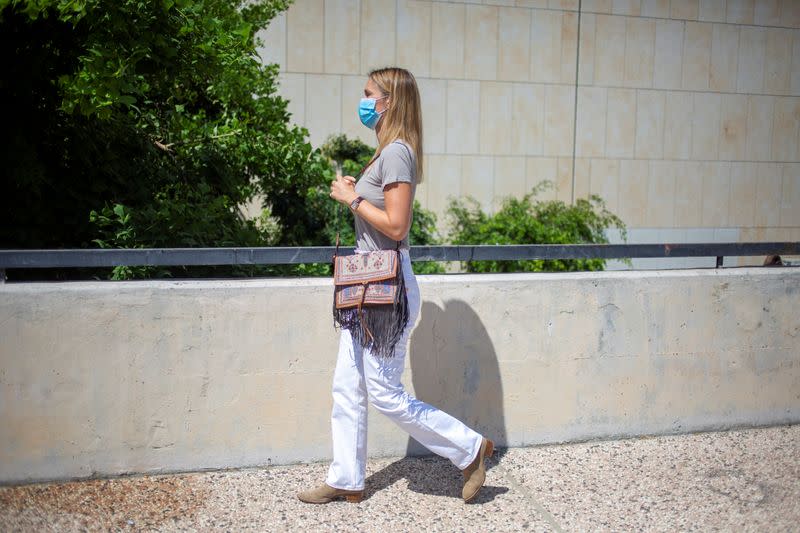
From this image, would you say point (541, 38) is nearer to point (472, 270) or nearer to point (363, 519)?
point (472, 270)

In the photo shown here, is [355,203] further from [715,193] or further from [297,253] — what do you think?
[715,193]

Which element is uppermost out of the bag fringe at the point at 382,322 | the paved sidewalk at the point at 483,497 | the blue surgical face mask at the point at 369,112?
the blue surgical face mask at the point at 369,112

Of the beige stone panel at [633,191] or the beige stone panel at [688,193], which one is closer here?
the beige stone panel at [633,191]

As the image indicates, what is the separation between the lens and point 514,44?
945 cm

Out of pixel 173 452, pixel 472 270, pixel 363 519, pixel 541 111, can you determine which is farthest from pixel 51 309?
pixel 541 111

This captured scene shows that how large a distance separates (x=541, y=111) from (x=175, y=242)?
19.0 ft

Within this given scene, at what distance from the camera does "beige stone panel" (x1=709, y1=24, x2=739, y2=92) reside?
10.2 metres

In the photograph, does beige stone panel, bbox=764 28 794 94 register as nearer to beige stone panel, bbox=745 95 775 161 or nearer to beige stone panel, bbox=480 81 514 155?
beige stone panel, bbox=745 95 775 161

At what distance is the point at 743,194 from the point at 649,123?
5.38 feet

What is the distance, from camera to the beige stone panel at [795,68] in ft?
34.6

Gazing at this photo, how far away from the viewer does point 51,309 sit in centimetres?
380

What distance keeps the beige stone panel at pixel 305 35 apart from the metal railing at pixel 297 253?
4.87 metres

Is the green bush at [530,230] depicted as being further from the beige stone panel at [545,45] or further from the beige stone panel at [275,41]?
the beige stone panel at [275,41]

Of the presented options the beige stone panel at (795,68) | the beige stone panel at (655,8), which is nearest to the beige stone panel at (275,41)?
the beige stone panel at (655,8)
